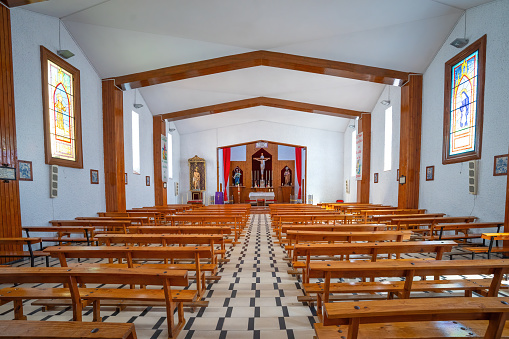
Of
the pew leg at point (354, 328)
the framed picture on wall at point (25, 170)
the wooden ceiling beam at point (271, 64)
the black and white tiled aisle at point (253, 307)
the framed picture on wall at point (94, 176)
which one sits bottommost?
the black and white tiled aisle at point (253, 307)

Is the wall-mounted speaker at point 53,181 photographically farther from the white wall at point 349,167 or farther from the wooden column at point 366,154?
the white wall at point 349,167

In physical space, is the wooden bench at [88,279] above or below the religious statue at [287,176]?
above

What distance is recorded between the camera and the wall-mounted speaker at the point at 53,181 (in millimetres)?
5340

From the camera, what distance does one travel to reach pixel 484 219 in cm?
482

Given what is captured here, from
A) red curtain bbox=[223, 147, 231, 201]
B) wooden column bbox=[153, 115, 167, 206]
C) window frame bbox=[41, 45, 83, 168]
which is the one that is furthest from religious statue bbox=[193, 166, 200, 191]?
window frame bbox=[41, 45, 83, 168]

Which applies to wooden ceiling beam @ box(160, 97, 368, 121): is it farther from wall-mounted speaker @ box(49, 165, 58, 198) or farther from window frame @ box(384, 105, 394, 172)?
wall-mounted speaker @ box(49, 165, 58, 198)

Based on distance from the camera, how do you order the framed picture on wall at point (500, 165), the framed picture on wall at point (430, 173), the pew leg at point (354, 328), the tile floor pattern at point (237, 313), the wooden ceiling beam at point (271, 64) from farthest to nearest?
the wooden ceiling beam at point (271, 64)
the framed picture on wall at point (430, 173)
the framed picture on wall at point (500, 165)
the tile floor pattern at point (237, 313)
the pew leg at point (354, 328)

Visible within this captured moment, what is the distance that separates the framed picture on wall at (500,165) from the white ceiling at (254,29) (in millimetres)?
2913

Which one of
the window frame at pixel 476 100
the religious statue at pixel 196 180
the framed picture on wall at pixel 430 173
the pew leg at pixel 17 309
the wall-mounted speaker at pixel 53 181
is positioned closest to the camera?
the pew leg at pixel 17 309

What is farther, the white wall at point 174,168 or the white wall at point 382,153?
the white wall at point 174,168

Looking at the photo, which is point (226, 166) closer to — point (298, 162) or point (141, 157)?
point (298, 162)

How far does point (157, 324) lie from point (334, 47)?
21.9 ft

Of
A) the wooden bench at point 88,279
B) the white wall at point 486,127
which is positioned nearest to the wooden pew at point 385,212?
the white wall at point 486,127

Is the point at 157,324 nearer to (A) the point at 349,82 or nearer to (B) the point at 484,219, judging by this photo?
(B) the point at 484,219
